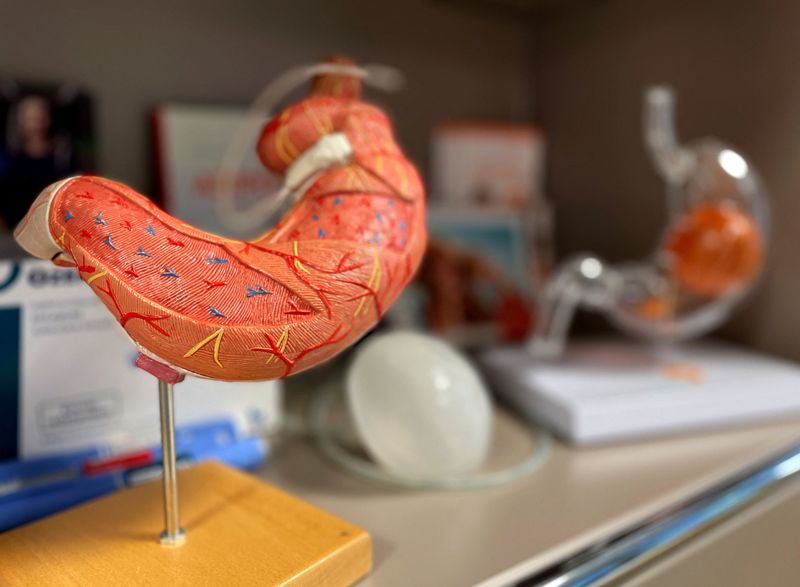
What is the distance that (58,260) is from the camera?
1.10ft

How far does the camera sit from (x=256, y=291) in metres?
0.33

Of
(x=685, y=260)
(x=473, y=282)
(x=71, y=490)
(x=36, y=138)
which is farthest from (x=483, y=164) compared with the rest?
(x=71, y=490)

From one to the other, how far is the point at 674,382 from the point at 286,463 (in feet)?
1.25

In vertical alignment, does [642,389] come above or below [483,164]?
below

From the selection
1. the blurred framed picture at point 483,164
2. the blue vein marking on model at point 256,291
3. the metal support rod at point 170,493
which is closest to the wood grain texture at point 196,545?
the metal support rod at point 170,493

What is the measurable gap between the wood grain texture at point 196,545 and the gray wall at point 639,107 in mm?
588

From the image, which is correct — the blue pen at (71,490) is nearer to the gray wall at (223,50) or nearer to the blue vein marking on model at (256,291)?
the blue vein marking on model at (256,291)

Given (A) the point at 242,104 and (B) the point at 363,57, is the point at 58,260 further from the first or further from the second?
(B) the point at 363,57

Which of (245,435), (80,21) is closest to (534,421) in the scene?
(245,435)

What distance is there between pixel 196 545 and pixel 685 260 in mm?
516

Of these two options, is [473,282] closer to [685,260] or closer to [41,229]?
[685,260]

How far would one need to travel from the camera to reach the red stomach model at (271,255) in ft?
1.02

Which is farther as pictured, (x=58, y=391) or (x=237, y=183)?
(x=237, y=183)

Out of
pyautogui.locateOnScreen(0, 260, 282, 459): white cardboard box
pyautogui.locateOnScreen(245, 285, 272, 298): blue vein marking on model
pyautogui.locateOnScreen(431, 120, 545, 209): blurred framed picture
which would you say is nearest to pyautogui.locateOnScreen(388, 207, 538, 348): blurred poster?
pyautogui.locateOnScreen(431, 120, 545, 209): blurred framed picture
